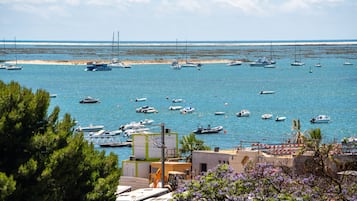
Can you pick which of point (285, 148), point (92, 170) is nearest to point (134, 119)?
point (285, 148)

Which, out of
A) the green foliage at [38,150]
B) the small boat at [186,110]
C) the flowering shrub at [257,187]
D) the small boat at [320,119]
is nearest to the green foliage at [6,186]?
the green foliage at [38,150]

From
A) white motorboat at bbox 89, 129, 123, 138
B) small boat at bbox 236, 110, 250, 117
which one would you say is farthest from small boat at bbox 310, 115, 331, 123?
white motorboat at bbox 89, 129, 123, 138

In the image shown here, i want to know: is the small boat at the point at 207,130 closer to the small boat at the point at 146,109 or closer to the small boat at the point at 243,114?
the small boat at the point at 243,114

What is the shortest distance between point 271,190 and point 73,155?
4112mm

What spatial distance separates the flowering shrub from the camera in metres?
17.6

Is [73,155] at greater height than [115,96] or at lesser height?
greater

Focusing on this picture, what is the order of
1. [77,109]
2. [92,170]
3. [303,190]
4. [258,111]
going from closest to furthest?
[303,190]
[92,170]
[258,111]
[77,109]

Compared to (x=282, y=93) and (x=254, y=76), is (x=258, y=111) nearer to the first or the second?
(x=282, y=93)

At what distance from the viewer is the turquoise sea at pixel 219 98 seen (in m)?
87.7

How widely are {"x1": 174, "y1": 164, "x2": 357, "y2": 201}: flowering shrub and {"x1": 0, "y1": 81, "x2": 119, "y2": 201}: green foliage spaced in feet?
7.71

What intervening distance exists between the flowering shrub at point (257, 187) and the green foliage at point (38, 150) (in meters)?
2.35

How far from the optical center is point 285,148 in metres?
35.1

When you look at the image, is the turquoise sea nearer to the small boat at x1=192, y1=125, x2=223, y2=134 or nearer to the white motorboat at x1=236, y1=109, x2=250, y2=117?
the white motorboat at x1=236, y1=109, x2=250, y2=117

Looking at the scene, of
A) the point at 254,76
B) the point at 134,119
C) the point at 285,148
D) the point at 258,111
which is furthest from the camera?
the point at 254,76
